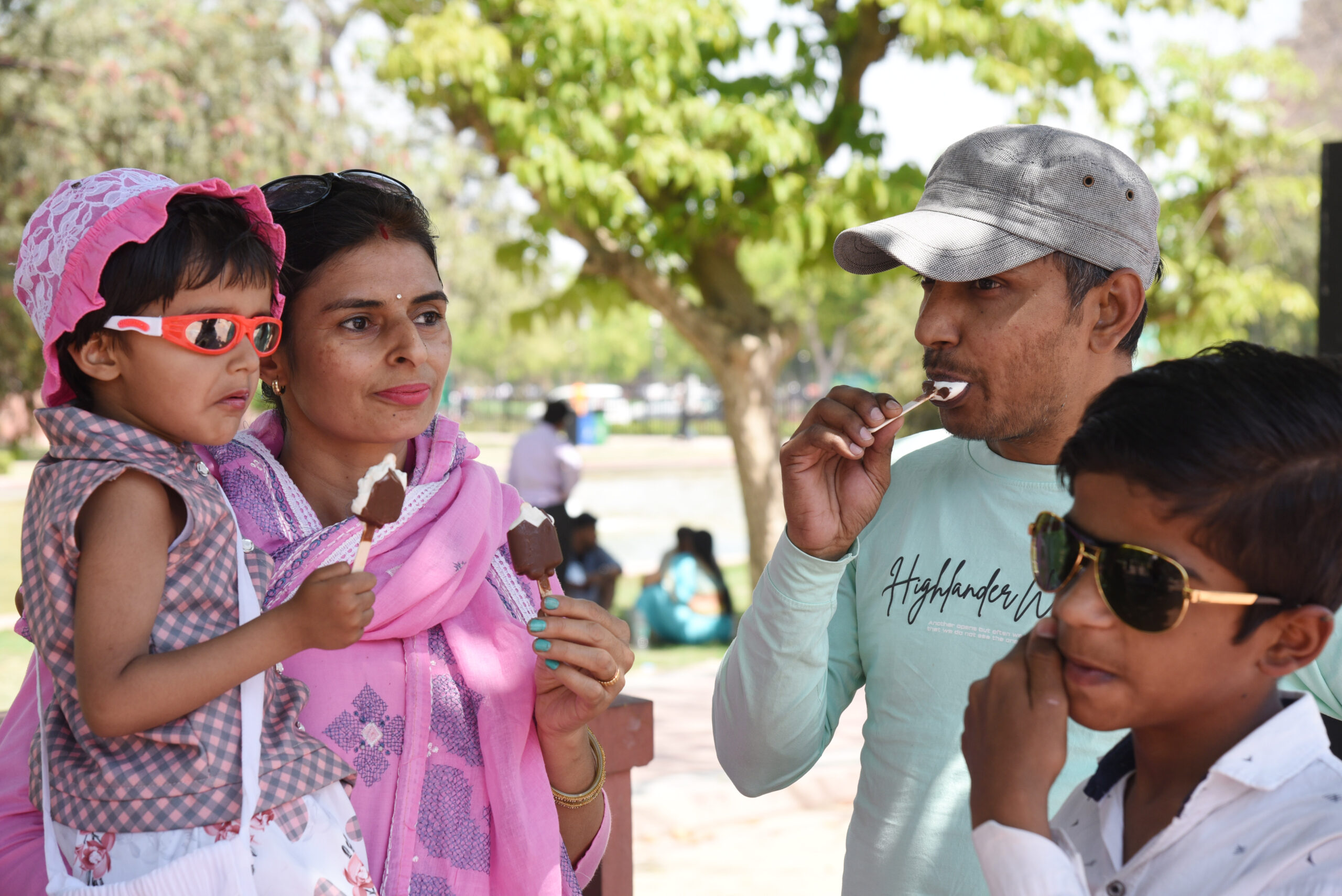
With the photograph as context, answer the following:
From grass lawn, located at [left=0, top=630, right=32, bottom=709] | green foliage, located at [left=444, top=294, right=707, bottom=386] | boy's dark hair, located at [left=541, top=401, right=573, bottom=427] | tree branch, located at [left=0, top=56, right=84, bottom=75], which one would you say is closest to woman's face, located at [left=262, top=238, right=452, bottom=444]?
grass lawn, located at [left=0, top=630, right=32, bottom=709]

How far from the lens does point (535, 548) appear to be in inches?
73.7

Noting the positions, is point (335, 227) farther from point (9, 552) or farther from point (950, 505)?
point (9, 552)

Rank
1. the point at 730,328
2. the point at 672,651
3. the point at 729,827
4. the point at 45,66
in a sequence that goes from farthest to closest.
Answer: the point at 45,66 → the point at 672,651 → the point at 730,328 → the point at 729,827

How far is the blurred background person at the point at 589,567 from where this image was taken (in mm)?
9148

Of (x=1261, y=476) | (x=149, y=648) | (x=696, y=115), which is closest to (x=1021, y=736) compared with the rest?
(x=1261, y=476)

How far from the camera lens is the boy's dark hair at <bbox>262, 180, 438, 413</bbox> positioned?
197cm

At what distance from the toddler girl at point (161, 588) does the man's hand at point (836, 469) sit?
28.2 inches

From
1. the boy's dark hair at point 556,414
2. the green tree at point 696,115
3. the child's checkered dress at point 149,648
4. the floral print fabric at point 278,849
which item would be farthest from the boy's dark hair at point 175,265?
the boy's dark hair at point 556,414

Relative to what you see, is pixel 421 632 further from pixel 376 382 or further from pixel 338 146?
pixel 338 146

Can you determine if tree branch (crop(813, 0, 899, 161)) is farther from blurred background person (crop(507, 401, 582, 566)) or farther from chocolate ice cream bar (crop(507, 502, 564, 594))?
chocolate ice cream bar (crop(507, 502, 564, 594))

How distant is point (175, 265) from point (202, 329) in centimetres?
10

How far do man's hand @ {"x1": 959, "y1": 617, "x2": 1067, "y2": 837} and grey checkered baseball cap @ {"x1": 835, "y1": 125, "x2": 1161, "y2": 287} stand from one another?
29.7 inches

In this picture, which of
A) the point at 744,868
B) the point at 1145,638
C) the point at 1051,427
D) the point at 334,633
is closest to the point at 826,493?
the point at 1051,427

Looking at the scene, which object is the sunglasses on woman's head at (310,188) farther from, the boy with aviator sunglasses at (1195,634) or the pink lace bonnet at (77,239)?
the boy with aviator sunglasses at (1195,634)
